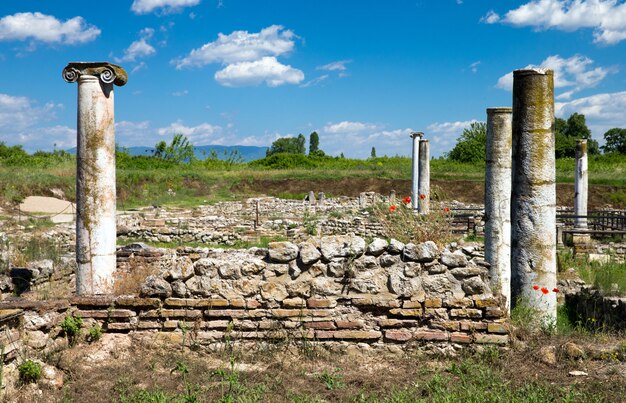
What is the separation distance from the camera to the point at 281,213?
22531 mm

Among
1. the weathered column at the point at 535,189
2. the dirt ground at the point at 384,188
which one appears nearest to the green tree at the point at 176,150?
the dirt ground at the point at 384,188

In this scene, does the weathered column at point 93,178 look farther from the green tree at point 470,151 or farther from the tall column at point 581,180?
the green tree at point 470,151

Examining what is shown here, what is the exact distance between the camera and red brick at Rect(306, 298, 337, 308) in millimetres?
5777

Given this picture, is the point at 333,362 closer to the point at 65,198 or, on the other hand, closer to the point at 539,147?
the point at 539,147

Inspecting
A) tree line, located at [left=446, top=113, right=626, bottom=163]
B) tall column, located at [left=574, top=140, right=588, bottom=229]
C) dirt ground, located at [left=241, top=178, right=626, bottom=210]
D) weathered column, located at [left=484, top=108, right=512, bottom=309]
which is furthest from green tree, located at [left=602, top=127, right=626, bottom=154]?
weathered column, located at [left=484, top=108, right=512, bottom=309]

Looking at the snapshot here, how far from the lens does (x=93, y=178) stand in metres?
7.19

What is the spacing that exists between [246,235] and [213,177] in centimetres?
2032

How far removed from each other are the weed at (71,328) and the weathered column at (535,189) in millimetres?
5090

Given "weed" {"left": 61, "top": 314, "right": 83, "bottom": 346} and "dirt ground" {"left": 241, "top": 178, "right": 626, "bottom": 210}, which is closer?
"weed" {"left": 61, "top": 314, "right": 83, "bottom": 346}

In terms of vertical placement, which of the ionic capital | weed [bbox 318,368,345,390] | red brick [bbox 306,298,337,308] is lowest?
weed [bbox 318,368,345,390]

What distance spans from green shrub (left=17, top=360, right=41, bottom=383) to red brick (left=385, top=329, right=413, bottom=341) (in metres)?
3.18

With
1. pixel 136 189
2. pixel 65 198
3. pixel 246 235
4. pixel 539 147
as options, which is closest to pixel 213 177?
pixel 136 189

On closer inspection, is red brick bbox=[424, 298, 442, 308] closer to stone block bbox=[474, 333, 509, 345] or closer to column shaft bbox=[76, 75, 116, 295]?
stone block bbox=[474, 333, 509, 345]

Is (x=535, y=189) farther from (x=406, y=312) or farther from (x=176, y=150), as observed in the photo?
(x=176, y=150)
